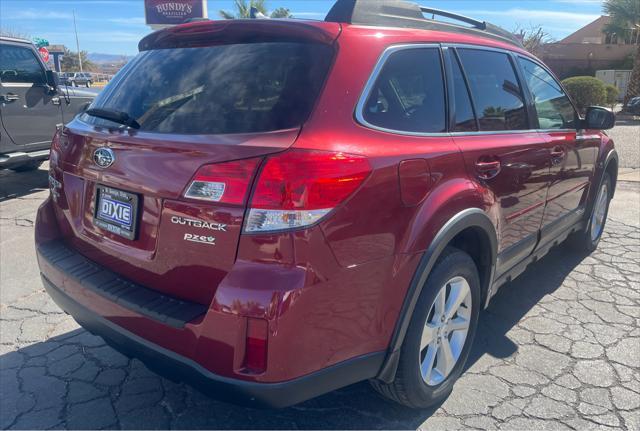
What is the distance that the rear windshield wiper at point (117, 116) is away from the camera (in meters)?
2.32

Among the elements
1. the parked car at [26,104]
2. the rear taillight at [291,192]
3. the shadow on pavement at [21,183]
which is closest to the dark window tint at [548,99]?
the rear taillight at [291,192]

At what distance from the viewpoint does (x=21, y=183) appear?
8.06m

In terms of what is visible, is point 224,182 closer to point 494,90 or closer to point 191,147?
point 191,147

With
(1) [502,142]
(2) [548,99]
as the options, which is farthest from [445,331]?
(2) [548,99]

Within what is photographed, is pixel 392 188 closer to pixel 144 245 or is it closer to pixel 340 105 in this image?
pixel 340 105

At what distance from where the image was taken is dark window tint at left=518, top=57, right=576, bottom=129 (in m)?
3.57

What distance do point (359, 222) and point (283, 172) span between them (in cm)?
36

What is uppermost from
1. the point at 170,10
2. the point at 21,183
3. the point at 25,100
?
the point at 170,10

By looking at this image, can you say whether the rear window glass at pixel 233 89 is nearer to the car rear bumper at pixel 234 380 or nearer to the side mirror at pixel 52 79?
the car rear bumper at pixel 234 380

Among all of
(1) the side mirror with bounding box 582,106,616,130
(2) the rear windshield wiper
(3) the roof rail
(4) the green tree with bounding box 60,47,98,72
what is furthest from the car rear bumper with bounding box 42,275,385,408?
(4) the green tree with bounding box 60,47,98,72

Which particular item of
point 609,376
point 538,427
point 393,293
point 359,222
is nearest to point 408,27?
point 359,222

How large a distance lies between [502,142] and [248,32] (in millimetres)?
1524

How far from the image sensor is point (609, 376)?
295cm

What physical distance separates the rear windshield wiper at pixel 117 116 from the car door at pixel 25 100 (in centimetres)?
539
